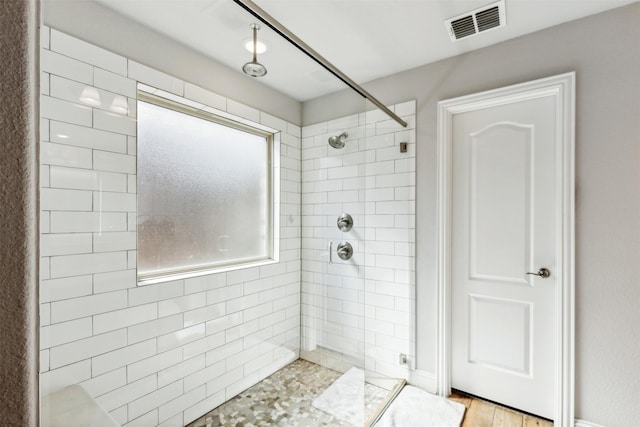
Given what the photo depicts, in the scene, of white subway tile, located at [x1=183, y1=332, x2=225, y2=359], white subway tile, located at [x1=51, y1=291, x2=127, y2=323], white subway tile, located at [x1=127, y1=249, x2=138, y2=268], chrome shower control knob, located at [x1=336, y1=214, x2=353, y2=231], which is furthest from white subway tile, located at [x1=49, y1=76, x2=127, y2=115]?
chrome shower control knob, located at [x1=336, y1=214, x2=353, y2=231]

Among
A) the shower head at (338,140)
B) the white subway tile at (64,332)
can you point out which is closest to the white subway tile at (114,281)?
the white subway tile at (64,332)

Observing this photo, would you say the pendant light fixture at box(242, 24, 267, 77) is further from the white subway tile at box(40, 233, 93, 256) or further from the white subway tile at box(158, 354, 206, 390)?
the white subway tile at box(158, 354, 206, 390)

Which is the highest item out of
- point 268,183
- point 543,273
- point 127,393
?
point 268,183

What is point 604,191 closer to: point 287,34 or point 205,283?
point 287,34

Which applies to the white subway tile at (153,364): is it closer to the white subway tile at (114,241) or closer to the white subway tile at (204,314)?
the white subway tile at (204,314)

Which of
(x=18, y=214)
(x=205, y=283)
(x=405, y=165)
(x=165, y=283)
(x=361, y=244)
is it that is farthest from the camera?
(x=405, y=165)

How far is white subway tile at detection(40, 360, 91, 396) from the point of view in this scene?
845 millimetres

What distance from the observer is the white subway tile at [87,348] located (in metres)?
0.92

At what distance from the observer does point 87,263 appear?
0.98 meters

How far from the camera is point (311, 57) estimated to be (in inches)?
56.5

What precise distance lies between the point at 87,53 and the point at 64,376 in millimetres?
1076

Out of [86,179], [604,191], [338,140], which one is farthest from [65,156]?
[604,191]

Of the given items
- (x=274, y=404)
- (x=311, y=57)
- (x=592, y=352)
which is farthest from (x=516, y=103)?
(x=274, y=404)

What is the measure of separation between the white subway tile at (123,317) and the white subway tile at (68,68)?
31.1 inches
